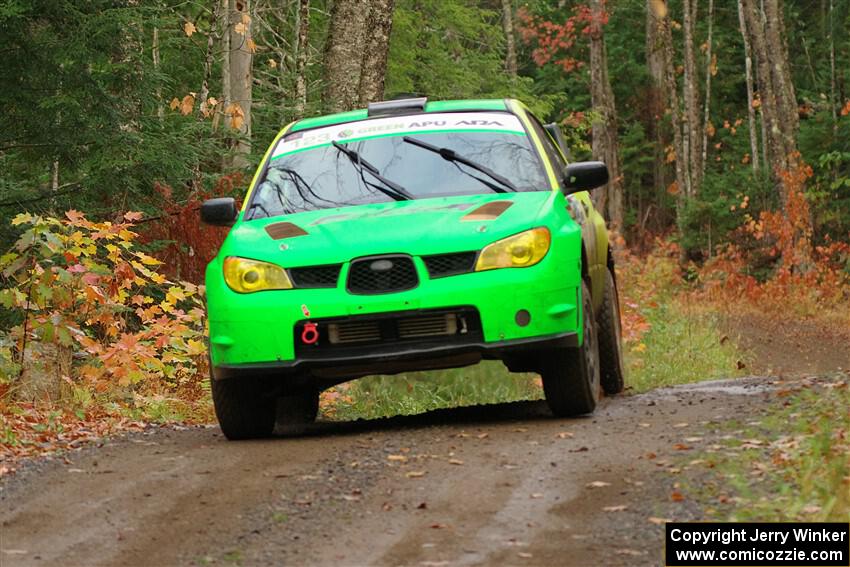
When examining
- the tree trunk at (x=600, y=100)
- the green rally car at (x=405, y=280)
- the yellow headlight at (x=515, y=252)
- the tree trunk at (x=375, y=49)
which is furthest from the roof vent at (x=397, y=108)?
the tree trunk at (x=600, y=100)

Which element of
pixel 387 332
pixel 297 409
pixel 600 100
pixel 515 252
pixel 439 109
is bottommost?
pixel 297 409

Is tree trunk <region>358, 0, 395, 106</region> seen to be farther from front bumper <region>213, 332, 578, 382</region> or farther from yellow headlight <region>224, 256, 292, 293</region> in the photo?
front bumper <region>213, 332, 578, 382</region>

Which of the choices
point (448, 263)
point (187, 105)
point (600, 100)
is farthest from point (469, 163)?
point (600, 100)

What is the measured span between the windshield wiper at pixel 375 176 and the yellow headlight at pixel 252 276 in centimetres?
109

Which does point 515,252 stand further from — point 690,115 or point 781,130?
point 690,115

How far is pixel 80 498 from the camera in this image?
655cm

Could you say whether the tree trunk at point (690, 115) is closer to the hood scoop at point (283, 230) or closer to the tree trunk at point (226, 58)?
the tree trunk at point (226, 58)

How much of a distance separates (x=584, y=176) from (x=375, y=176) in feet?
4.29

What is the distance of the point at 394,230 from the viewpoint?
790cm

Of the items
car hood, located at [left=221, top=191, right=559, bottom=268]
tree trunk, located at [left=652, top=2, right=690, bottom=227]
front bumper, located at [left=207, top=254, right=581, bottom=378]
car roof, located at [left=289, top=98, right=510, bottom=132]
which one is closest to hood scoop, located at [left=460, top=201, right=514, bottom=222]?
car hood, located at [left=221, top=191, right=559, bottom=268]

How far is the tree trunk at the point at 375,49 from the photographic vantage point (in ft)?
45.9

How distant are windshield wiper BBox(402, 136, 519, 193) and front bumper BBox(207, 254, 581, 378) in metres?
0.84

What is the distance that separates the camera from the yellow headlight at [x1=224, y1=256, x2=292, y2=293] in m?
7.89

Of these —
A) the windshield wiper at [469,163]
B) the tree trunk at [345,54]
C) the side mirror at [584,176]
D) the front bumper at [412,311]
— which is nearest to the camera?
the front bumper at [412,311]
